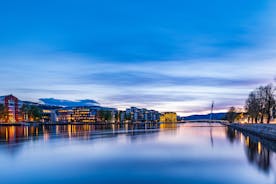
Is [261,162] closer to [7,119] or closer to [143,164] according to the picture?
[143,164]

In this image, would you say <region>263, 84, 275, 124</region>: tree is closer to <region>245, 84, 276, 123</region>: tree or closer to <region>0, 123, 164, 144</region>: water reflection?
<region>245, 84, 276, 123</region>: tree

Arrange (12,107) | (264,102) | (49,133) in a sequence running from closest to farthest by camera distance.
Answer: (49,133), (264,102), (12,107)

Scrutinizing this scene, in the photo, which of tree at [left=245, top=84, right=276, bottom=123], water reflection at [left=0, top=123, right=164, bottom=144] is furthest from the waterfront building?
tree at [left=245, top=84, right=276, bottom=123]

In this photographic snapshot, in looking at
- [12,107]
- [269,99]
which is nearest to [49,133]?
[269,99]

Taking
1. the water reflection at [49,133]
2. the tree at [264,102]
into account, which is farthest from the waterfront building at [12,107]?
the tree at [264,102]

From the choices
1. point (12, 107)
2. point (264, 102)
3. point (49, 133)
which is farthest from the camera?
point (12, 107)

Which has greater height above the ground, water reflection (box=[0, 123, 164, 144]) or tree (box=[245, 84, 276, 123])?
tree (box=[245, 84, 276, 123])

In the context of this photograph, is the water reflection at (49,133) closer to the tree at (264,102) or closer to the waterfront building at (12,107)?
the tree at (264,102)

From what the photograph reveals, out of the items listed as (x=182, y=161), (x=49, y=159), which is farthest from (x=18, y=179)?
(x=182, y=161)

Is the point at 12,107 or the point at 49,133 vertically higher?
the point at 12,107

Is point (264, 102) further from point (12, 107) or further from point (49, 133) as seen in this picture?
point (12, 107)

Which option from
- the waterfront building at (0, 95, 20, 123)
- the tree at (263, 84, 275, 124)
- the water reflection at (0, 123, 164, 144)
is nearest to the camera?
the water reflection at (0, 123, 164, 144)

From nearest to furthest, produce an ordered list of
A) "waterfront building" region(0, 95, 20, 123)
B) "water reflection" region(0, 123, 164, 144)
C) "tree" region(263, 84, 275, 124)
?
"water reflection" region(0, 123, 164, 144) < "tree" region(263, 84, 275, 124) < "waterfront building" region(0, 95, 20, 123)

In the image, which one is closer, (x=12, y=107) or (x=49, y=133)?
(x=49, y=133)
